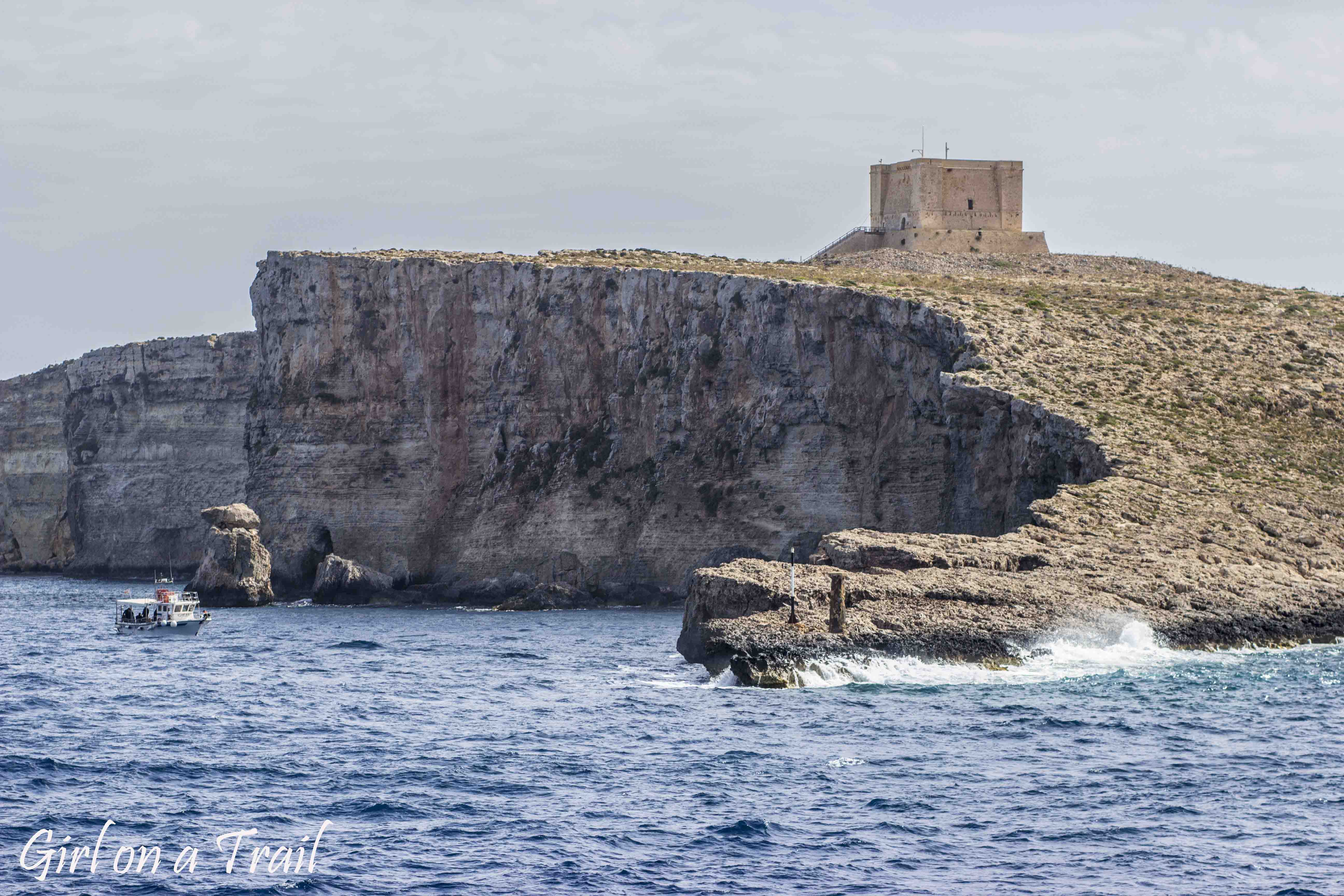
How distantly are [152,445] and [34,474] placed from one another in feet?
68.0

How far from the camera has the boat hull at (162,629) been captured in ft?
229

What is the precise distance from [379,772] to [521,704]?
980 cm

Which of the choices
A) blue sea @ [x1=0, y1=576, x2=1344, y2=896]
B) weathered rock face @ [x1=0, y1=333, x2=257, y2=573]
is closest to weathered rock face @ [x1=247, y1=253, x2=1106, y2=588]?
A: weathered rock face @ [x1=0, y1=333, x2=257, y2=573]

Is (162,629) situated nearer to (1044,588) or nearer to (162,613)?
(162,613)

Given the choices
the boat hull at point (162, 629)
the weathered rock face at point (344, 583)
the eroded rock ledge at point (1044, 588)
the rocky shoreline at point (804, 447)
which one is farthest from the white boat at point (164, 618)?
the eroded rock ledge at point (1044, 588)

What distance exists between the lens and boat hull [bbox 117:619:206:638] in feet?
229

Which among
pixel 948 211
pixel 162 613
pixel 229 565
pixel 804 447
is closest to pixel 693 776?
pixel 162 613

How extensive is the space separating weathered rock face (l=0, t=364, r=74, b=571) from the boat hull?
77.1 metres

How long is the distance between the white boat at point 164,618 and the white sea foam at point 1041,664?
34.0 metres

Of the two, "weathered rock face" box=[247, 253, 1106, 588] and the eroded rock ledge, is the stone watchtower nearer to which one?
"weathered rock face" box=[247, 253, 1106, 588]

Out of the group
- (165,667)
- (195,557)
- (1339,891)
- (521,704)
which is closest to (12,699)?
(165,667)

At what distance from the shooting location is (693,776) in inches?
1347

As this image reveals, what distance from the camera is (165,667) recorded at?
56781 mm

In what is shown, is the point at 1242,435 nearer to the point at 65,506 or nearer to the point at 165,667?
the point at 165,667
